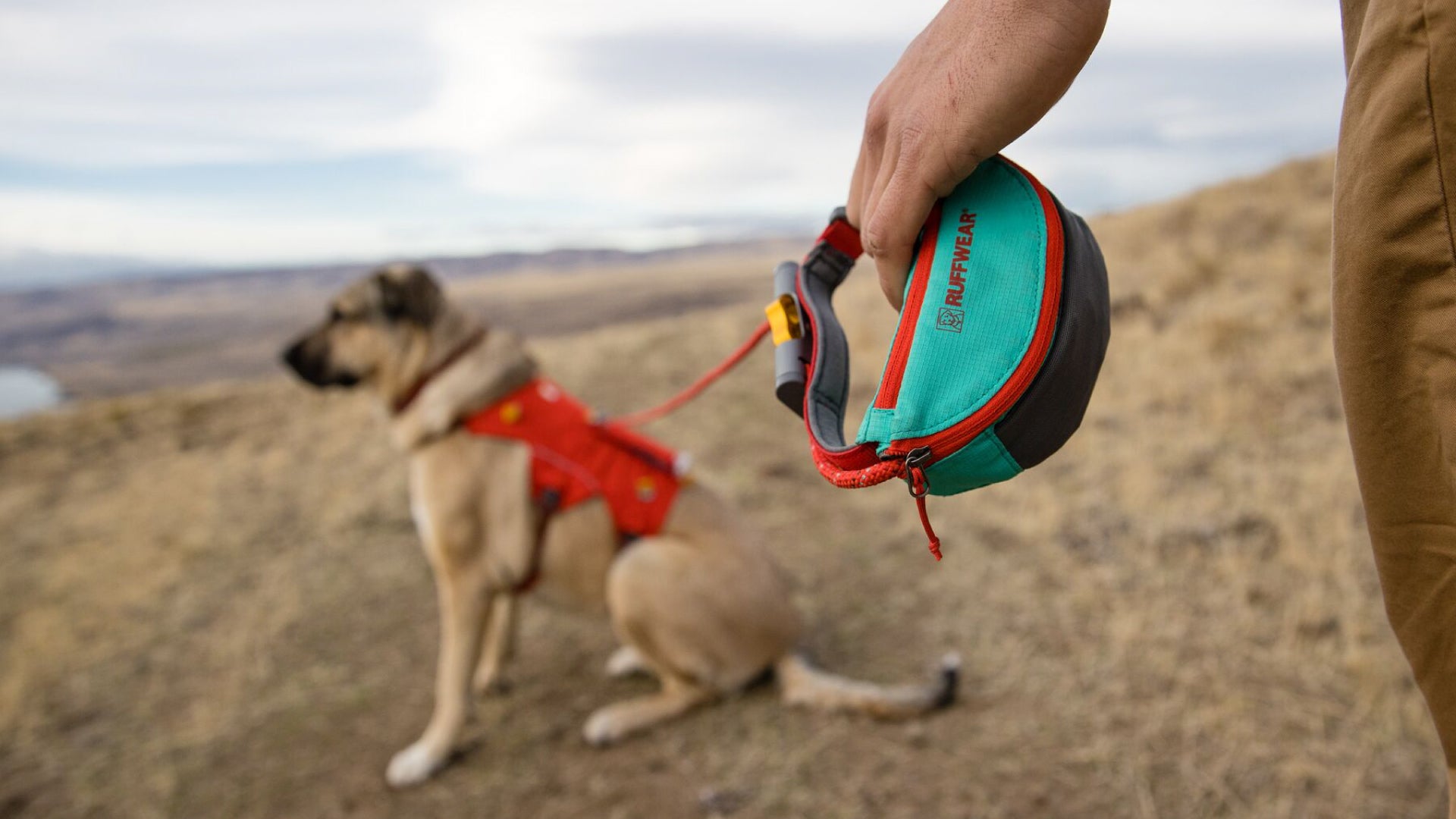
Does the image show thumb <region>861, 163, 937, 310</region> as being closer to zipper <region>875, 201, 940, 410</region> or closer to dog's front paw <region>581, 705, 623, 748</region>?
zipper <region>875, 201, 940, 410</region>

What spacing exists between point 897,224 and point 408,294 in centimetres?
313

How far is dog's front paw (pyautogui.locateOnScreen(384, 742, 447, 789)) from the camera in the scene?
11.5 feet

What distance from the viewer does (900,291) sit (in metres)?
1.37

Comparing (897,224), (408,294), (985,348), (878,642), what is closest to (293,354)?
(408,294)

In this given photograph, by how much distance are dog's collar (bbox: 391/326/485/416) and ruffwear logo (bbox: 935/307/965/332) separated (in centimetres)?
303

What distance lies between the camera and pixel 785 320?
1472 mm

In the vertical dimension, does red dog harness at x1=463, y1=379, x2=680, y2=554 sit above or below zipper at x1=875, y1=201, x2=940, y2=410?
below

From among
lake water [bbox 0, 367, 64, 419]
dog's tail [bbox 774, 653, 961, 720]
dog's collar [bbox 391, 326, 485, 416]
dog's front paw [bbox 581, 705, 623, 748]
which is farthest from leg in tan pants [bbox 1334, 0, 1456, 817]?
lake water [bbox 0, 367, 64, 419]

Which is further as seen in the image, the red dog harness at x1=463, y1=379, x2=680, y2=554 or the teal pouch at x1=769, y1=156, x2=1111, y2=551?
the red dog harness at x1=463, y1=379, x2=680, y2=554

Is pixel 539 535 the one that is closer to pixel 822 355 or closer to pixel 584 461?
pixel 584 461

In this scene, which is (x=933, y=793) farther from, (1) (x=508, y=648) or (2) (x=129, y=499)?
(2) (x=129, y=499)

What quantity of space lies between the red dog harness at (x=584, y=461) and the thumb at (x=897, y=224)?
236 centimetres

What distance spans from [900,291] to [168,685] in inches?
202

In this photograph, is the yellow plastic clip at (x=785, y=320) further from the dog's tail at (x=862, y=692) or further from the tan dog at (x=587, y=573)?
the dog's tail at (x=862, y=692)
